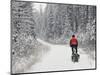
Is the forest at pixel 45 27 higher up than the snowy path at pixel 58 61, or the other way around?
the forest at pixel 45 27

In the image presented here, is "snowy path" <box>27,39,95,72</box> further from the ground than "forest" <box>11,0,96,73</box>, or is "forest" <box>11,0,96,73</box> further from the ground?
"forest" <box>11,0,96,73</box>

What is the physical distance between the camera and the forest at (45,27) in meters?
2.23

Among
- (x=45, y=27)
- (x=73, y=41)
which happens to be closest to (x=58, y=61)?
(x=73, y=41)

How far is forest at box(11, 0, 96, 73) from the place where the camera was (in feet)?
7.30

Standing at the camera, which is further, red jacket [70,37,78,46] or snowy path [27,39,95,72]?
red jacket [70,37,78,46]

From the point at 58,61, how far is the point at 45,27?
406 millimetres

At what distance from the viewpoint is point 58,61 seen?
2.38m

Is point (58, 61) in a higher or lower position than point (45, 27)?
lower

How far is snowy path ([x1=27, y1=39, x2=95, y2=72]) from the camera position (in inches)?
91.4

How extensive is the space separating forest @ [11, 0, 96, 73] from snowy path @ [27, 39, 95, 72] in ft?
0.18

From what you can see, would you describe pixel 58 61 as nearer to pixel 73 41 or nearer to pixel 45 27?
pixel 73 41

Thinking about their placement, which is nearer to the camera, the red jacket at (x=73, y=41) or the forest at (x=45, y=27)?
the forest at (x=45, y=27)

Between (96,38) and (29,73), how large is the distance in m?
0.90

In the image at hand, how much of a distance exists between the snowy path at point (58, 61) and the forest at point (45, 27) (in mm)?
56
